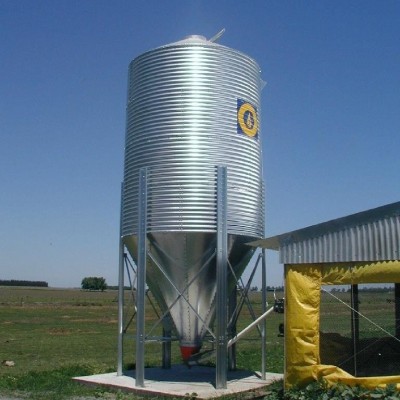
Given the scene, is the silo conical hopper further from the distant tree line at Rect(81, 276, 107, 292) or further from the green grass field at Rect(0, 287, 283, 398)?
the distant tree line at Rect(81, 276, 107, 292)

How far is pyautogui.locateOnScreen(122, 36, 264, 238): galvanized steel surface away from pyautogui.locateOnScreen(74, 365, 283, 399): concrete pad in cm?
336

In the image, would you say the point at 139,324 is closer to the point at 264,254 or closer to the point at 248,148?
the point at 264,254

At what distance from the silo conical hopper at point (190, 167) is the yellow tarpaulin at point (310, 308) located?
2358mm

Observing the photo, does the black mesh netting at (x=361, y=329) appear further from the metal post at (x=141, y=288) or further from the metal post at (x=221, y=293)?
the metal post at (x=141, y=288)

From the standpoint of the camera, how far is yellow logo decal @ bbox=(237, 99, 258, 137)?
561 inches

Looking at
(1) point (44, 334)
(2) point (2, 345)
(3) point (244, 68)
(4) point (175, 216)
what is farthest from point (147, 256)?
(1) point (44, 334)

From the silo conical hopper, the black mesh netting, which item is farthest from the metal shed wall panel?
the silo conical hopper

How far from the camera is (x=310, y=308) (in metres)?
11.3

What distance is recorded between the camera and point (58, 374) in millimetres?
15391

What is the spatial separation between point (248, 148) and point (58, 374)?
7.42 metres

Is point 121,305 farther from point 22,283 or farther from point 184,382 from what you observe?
point 22,283

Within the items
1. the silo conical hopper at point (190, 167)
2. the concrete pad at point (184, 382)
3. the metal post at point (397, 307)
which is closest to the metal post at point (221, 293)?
the silo conical hopper at point (190, 167)

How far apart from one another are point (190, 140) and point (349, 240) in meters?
4.25

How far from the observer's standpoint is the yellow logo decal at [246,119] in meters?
14.2
